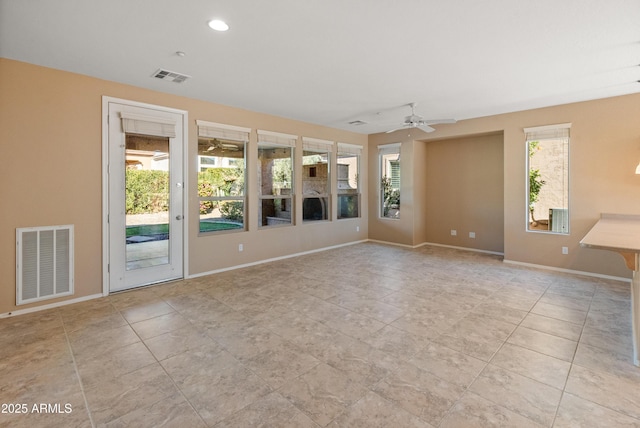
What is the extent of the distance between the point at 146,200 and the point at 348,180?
14.6 ft

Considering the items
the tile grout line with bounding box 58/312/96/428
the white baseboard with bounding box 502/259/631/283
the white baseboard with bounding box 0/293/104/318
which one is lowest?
the tile grout line with bounding box 58/312/96/428

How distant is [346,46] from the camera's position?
115 inches

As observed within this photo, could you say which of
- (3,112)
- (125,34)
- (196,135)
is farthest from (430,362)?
(3,112)

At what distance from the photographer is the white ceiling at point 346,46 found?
2.34 m

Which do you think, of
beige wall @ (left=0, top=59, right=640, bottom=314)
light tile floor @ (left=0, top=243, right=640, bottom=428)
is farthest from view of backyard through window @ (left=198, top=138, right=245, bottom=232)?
light tile floor @ (left=0, top=243, right=640, bottom=428)

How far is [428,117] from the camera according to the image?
18.9 ft

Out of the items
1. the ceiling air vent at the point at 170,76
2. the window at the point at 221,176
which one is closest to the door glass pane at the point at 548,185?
the window at the point at 221,176

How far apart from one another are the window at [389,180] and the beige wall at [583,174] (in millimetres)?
1878

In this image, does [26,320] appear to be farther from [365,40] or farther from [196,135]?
[365,40]

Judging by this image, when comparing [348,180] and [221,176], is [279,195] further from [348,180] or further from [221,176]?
[348,180]

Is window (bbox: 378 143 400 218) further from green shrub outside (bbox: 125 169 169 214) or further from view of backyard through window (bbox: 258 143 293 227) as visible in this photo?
green shrub outside (bbox: 125 169 169 214)

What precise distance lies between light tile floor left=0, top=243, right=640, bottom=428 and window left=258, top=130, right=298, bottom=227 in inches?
73.7

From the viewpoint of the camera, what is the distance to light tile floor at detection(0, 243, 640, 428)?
1822 mm

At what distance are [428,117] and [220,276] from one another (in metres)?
4.65
